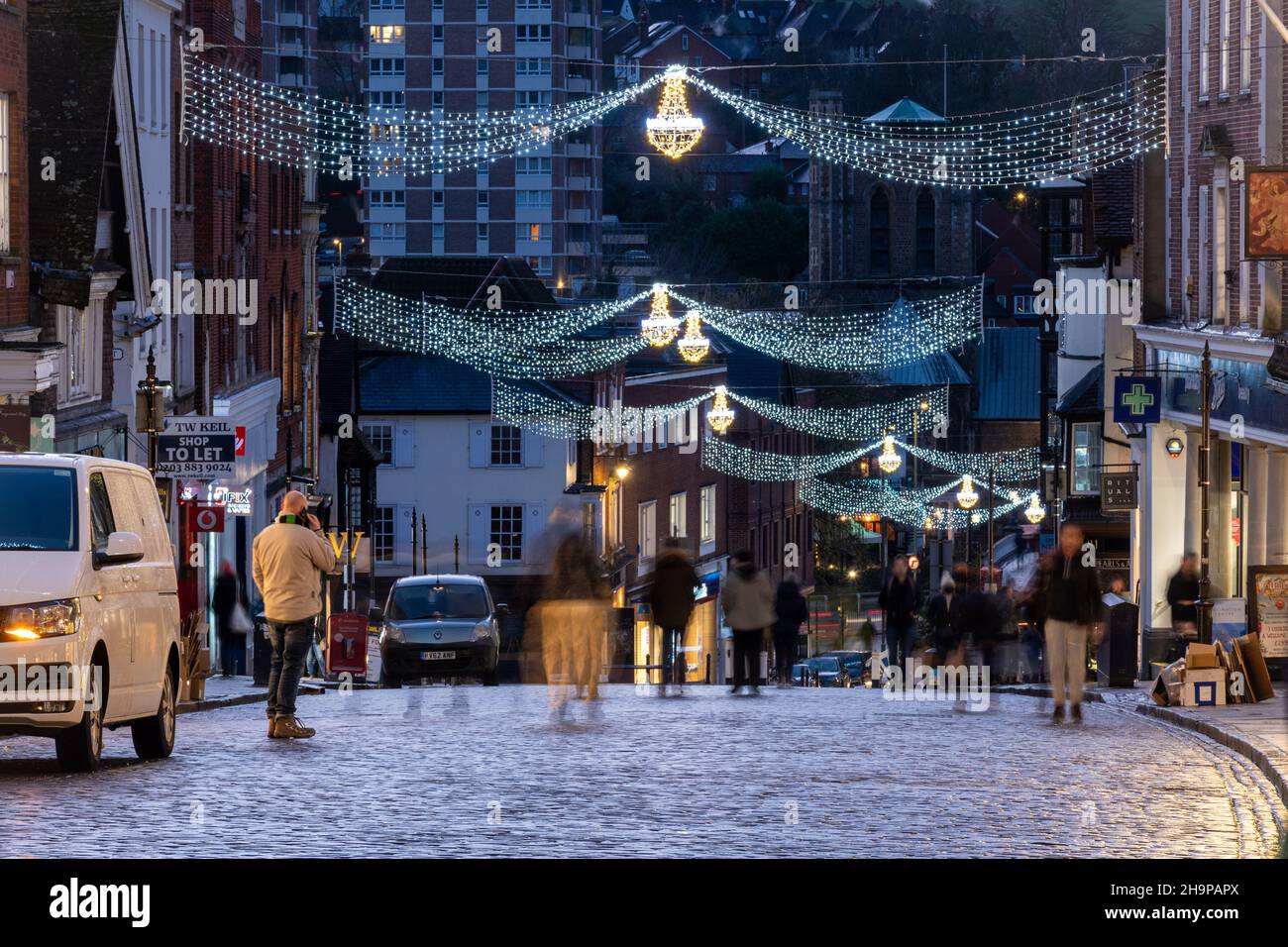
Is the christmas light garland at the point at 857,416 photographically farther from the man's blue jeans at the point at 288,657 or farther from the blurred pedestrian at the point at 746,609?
the man's blue jeans at the point at 288,657

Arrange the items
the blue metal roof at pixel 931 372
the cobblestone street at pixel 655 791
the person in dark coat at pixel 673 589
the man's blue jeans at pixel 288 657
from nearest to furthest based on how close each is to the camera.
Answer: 1. the cobblestone street at pixel 655 791
2. the man's blue jeans at pixel 288 657
3. the person in dark coat at pixel 673 589
4. the blue metal roof at pixel 931 372

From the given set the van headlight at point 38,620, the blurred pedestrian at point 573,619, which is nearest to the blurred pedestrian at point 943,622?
the blurred pedestrian at point 573,619

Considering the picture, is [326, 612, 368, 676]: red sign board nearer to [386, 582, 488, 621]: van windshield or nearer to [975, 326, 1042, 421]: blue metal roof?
[386, 582, 488, 621]: van windshield

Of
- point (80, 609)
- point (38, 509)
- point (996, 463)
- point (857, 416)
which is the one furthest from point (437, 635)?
point (996, 463)

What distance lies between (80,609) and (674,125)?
33.2m

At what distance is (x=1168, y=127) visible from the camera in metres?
40.5

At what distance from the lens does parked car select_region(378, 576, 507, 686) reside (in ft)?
102

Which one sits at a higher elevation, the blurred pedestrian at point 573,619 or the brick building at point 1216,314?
the brick building at point 1216,314

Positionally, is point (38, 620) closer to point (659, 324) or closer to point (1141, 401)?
point (1141, 401)

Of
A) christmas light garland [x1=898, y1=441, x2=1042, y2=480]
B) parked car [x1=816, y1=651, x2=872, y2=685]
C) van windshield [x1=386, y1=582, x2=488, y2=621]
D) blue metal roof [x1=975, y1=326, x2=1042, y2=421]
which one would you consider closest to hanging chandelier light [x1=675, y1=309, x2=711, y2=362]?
parked car [x1=816, y1=651, x2=872, y2=685]

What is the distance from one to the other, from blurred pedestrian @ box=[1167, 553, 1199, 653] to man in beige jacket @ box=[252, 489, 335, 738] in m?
15.7

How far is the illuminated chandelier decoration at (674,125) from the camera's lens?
42938 mm

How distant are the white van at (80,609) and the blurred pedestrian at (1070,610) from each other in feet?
25.5

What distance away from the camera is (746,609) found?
25.1 m
